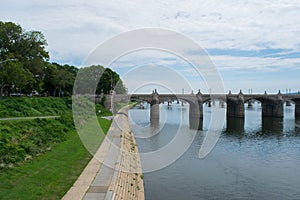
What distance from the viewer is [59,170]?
18266 mm

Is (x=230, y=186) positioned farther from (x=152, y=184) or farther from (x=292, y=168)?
(x=292, y=168)

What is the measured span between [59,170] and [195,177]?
1068 cm

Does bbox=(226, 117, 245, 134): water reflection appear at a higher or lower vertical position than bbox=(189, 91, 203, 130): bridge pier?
lower

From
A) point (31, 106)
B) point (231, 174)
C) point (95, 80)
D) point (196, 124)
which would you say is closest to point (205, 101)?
point (196, 124)

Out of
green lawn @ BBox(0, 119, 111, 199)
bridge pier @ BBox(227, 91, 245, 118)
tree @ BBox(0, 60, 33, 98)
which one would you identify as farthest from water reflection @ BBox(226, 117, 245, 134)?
green lawn @ BBox(0, 119, 111, 199)

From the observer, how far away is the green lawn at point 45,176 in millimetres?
13883

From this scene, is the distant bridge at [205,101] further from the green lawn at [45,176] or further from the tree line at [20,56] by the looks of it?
the green lawn at [45,176]

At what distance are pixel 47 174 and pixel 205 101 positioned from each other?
68961mm

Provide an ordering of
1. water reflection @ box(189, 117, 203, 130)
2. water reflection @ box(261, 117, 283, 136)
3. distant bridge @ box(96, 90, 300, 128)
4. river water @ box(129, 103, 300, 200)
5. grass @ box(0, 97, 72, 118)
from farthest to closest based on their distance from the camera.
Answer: distant bridge @ box(96, 90, 300, 128)
water reflection @ box(189, 117, 203, 130)
water reflection @ box(261, 117, 283, 136)
grass @ box(0, 97, 72, 118)
river water @ box(129, 103, 300, 200)

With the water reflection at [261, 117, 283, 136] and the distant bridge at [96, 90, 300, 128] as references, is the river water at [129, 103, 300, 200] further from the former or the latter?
the distant bridge at [96, 90, 300, 128]

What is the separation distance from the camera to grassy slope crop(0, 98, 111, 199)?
45.7 ft

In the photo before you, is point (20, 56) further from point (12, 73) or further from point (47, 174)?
point (47, 174)

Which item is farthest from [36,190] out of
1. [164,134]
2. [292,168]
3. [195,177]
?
[164,134]

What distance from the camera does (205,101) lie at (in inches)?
3258
